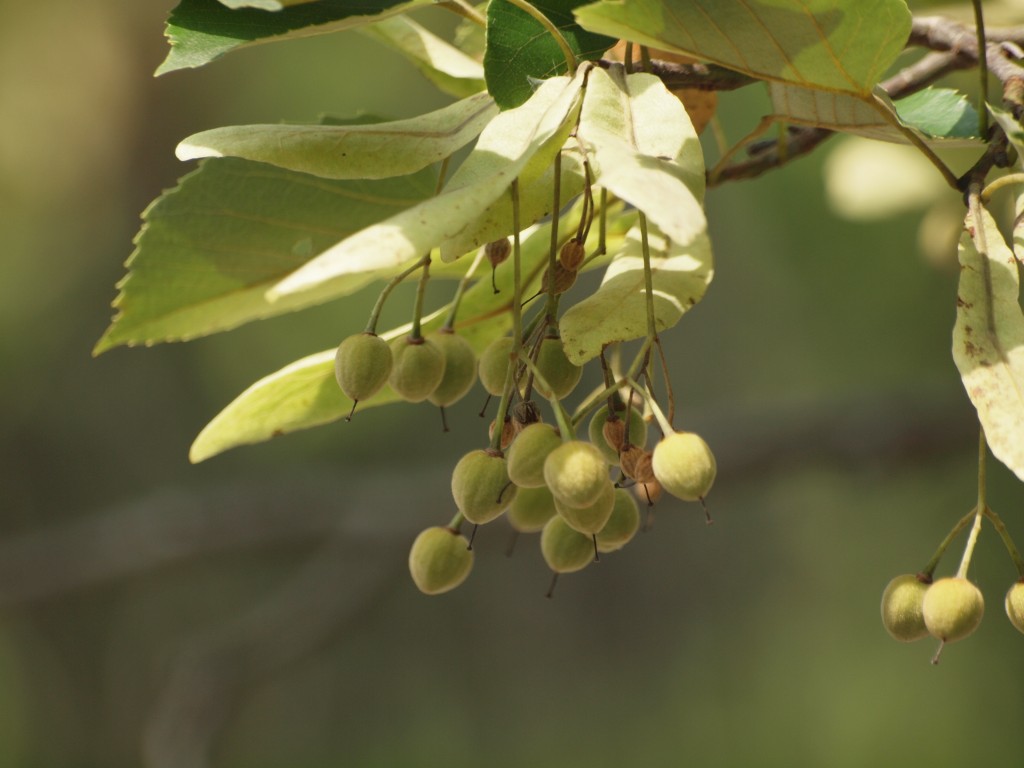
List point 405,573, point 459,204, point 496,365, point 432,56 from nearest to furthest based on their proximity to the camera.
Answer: point 459,204
point 496,365
point 432,56
point 405,573

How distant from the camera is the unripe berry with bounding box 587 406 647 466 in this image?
2.08ft

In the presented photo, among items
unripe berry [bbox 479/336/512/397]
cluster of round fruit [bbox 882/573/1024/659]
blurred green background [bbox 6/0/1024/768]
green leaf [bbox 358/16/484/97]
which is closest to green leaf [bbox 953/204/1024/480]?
cluster of round fruit [bbox 882/573/1024/659]

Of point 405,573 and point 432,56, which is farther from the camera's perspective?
point 405,573

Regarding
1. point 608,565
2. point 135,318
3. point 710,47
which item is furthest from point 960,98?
point 608,565

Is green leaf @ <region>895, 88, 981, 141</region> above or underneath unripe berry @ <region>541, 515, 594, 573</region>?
above

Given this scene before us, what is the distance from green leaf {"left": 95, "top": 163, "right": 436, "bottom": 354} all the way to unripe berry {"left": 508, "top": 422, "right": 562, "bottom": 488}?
19cm

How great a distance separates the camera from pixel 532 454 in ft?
1.87

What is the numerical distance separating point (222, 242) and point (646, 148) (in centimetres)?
31

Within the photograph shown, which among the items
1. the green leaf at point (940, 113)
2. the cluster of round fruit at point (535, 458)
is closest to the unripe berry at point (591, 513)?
the cluster of round fruit at point (535, 458)

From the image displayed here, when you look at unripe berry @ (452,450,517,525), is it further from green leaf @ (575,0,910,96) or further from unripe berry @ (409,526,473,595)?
green leaf @ (575,0,910,96)

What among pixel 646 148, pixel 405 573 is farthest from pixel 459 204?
pixel 405 573

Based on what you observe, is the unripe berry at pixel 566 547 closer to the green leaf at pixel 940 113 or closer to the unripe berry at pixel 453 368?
the unripe berry at pixel 453 368

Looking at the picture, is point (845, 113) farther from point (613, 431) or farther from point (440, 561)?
point (440, 561)

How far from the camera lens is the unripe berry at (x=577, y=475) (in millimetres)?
528
